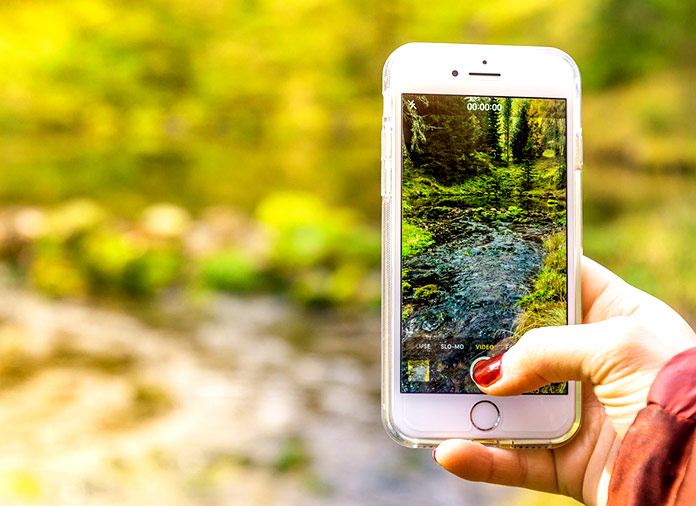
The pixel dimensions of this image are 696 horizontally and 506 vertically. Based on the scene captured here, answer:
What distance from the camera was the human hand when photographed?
1.40 feet

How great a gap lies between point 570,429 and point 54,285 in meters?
2.39

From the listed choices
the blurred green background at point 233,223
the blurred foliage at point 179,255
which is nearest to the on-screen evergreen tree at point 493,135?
the blurred green background at point 233,223

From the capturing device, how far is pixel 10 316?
2.38 meters

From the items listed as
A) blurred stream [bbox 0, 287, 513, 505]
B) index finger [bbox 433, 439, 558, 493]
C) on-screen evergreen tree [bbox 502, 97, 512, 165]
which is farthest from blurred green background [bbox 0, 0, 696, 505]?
on-screen evergreen tree [bbox 502, 97, 512, 165]

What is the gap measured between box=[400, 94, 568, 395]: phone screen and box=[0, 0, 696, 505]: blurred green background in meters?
1.34

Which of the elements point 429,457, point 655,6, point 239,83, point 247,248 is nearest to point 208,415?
point 429,457

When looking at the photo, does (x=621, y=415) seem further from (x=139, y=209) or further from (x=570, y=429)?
(x=139, y=209)

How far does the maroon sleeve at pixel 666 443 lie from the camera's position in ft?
1.22

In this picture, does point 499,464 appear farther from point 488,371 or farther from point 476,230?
point 476,230

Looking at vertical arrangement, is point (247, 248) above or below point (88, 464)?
above

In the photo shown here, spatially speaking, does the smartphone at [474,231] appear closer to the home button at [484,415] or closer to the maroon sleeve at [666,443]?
the home button at [484,415]

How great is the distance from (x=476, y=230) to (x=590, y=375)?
0.44 feet

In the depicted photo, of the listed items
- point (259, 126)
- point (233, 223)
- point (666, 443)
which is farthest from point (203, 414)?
point (666, 443)

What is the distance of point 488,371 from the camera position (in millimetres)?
488
